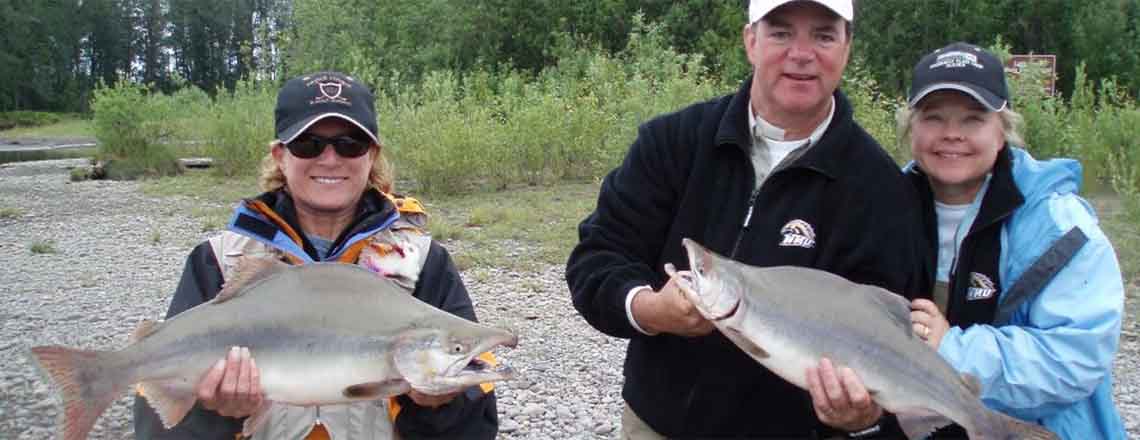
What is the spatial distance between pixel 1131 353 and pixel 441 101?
1366cm

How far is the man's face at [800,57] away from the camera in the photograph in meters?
2.80

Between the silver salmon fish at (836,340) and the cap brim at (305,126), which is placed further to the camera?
the cap brim at (305,126)

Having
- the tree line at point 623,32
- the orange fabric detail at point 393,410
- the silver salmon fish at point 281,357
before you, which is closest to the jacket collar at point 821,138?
the silver salmon fish at point 281,357

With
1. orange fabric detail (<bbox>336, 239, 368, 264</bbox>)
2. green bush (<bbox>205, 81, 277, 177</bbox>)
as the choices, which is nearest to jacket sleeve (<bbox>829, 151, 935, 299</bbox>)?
orange fabric detail (<bbox>336, 239, 368, 264</bbox>)

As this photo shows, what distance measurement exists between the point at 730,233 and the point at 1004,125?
101cm

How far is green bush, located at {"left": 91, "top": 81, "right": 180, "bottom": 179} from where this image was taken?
2388 cm

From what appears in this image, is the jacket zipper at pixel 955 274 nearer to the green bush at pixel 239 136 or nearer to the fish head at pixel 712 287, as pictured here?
the fish head at pixel 712 287

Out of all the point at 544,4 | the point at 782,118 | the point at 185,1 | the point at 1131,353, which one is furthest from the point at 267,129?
the point at 185,1

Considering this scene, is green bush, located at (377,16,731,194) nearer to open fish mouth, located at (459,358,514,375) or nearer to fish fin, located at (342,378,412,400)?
open fish mouth, located at (459,358,514,375)

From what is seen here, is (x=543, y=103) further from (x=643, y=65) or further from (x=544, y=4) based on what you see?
(x=544, y=4)

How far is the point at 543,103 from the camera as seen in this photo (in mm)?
17484

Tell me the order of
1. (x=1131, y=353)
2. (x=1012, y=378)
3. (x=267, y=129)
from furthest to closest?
1. (x=267, y=129)
2. (x=1131, y=353)
3. (x=1012, y=378)

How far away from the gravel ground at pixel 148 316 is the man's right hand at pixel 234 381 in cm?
337

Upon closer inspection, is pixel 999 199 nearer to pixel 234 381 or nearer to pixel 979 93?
pixel 979 93
